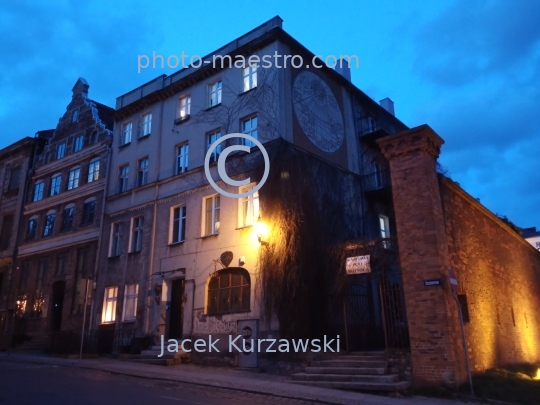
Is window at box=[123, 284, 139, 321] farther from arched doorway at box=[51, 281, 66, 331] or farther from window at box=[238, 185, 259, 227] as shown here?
window at box=[238, 185, 259, 227]

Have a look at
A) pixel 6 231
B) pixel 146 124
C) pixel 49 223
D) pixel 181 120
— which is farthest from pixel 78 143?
pixel 181 120

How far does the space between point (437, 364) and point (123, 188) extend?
716 inches

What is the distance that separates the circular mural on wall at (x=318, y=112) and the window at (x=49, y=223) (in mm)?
16871

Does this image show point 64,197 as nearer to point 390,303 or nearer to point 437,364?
point 390,303

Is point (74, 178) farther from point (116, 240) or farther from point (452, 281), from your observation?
point (452, 281)

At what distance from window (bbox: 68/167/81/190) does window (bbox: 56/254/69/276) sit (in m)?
3.96

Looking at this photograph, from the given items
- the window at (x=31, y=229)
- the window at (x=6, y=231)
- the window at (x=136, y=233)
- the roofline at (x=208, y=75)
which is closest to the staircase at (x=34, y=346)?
the window at (x=136, y=233)

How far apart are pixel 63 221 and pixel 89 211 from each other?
251 cm

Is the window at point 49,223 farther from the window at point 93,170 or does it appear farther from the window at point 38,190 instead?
the window at point 93,170

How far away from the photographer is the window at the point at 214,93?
2144 cm

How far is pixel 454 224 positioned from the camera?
1359 cm

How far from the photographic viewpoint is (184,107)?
22969 mm

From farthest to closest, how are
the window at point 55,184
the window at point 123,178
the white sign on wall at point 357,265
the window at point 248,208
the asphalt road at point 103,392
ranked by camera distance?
1. the window at point 55,184
2. the window at point 123,178
3. the window at point 248,208
4. the white sign on wall at point 357,265
5. the asphalt road at point 103,392

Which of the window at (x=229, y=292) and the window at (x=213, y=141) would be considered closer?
the window at (x=229, y=292)
